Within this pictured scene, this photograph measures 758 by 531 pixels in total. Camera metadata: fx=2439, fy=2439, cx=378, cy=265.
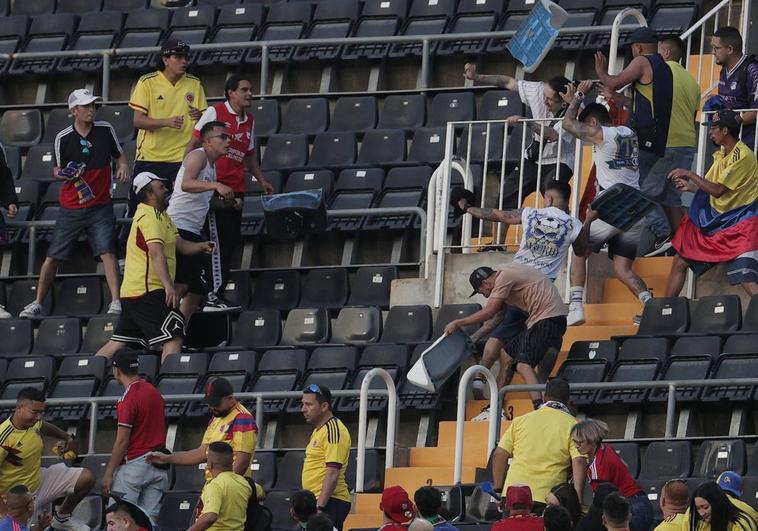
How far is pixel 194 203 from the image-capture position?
1728 cm

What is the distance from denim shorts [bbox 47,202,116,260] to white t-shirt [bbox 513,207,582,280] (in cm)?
360

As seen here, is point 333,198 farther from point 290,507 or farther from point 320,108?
point 290,507

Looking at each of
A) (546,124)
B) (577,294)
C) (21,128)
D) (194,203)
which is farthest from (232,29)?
(577,294)

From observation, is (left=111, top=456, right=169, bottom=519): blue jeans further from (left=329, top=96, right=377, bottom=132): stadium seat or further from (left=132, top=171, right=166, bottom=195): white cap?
(left=329, top=96, right=377, bottom=132): stadium seat

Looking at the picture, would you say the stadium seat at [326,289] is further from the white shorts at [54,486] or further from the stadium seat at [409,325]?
the white shorts at [54,486]

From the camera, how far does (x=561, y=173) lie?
1670 centimetres

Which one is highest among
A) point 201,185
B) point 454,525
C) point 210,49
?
point 210,49

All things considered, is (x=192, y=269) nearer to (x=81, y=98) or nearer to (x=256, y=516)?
(x=81, y=98)

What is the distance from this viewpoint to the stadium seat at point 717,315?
50.4 feet

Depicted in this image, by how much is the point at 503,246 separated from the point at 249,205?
277 centimetres

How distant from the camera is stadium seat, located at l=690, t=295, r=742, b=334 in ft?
50.4

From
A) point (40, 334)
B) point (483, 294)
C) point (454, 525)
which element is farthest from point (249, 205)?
point (454, 525)

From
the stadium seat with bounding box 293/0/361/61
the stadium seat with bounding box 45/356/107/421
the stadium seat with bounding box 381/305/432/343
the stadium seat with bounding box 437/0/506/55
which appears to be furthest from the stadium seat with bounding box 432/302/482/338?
the stadium seat with bounding box 293/0/361/61

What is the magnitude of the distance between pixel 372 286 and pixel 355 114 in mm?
2486
